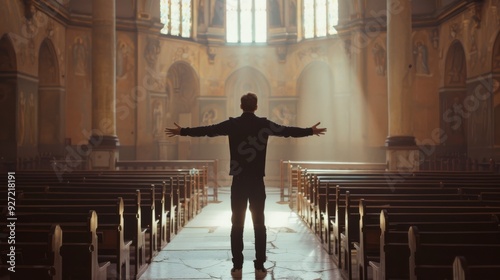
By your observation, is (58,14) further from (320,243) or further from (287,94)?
(320,243)

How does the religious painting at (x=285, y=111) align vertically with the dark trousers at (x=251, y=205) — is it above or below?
above

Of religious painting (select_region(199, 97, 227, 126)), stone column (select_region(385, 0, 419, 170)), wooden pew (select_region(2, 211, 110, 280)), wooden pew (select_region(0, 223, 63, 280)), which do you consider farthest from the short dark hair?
religious painting (select_region(199, 97, 227, 126))

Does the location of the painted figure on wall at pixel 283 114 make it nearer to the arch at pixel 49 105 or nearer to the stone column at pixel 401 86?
the arch at pixel 49 105

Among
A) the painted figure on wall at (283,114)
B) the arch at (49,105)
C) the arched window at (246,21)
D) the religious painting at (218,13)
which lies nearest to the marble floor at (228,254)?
the arch at (49,105)

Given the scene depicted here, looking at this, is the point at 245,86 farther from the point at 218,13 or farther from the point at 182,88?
the point at 218,13

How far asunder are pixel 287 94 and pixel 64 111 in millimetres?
10869

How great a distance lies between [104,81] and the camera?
1656 cm

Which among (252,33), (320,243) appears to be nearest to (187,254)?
(320,243)

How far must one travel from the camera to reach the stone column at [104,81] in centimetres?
1639

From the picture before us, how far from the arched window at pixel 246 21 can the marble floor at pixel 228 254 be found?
16.3 m

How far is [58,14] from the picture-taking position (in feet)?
63.8

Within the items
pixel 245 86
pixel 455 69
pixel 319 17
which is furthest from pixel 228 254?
pixel 319 17

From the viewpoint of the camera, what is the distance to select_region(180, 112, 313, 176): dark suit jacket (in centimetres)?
618

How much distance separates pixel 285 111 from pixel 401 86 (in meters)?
11.3
